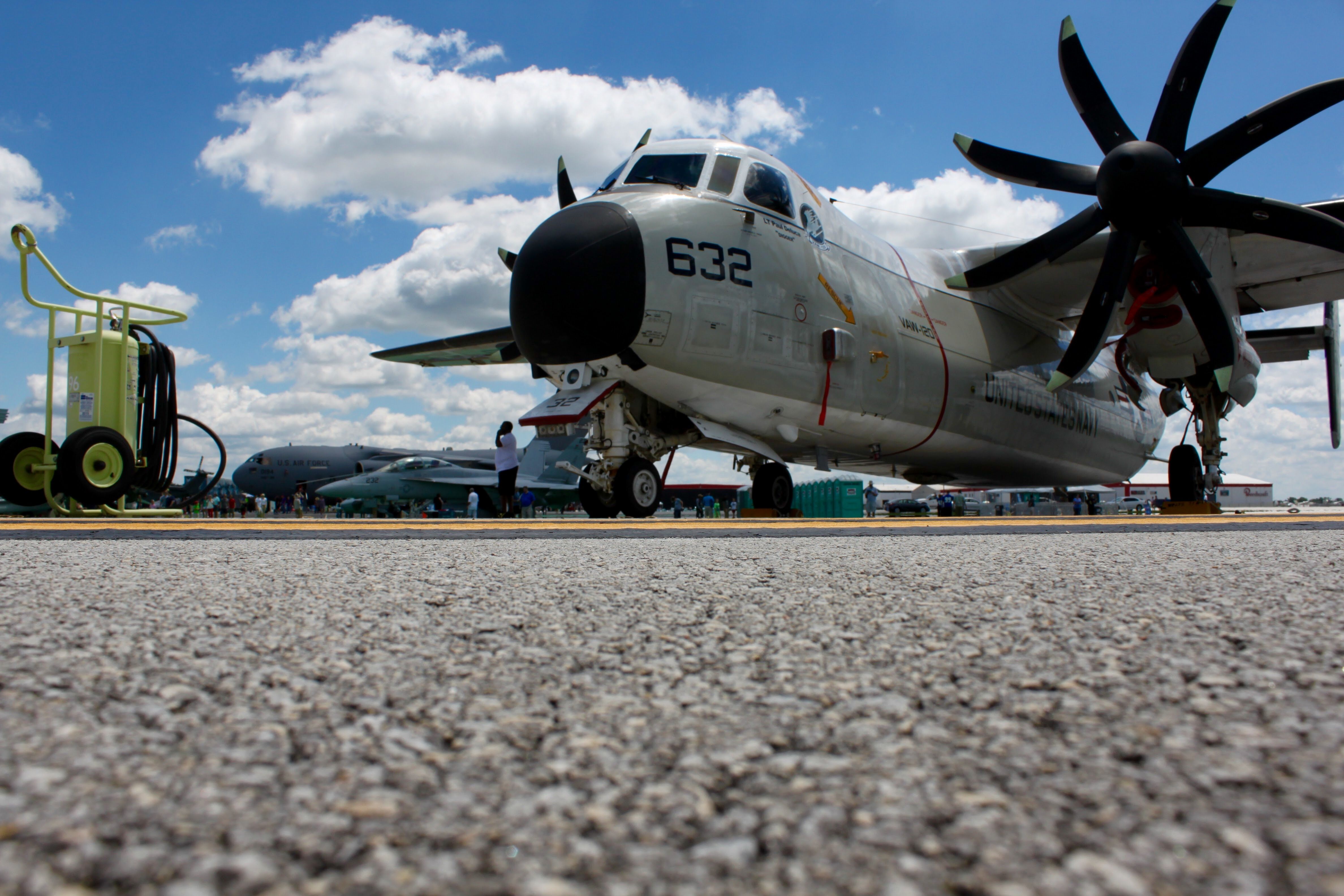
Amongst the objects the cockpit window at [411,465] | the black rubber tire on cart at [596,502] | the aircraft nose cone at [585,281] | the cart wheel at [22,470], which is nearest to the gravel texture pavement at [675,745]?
the aircraft nose cone at [585,281]

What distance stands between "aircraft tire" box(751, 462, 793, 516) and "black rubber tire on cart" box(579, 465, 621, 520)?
1897 mm

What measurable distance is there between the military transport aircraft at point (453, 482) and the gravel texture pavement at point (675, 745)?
19.9 m

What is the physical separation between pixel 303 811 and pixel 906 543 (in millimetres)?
3595

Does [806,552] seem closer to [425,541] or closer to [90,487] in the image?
[425,541]

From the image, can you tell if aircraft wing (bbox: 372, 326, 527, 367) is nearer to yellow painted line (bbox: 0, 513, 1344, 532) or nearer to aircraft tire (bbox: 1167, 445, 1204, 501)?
yellow painted line (bbox: 0, 513, 1344, 532)

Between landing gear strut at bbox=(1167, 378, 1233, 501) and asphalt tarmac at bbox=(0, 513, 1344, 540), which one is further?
landing gear strut at bbox=(1167, 378, 1233, 501)

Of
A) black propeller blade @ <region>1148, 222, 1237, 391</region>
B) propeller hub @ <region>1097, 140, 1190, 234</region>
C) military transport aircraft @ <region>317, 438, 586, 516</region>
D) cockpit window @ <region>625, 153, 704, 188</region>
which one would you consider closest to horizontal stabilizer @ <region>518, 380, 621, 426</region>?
cockpit window @ <region>625, 153, 704, 188</region>

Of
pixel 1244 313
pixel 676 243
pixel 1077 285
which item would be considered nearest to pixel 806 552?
pixel 676 243

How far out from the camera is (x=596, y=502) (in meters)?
8.23

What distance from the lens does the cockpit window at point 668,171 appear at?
7836 mm

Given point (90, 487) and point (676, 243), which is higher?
point (676, 243)

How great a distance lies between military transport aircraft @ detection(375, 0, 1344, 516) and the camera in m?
7.21

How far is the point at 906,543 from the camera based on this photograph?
4.02 metres

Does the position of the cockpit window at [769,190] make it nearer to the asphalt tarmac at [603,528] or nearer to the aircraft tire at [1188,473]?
the asphalt tarmac at [603,528]
